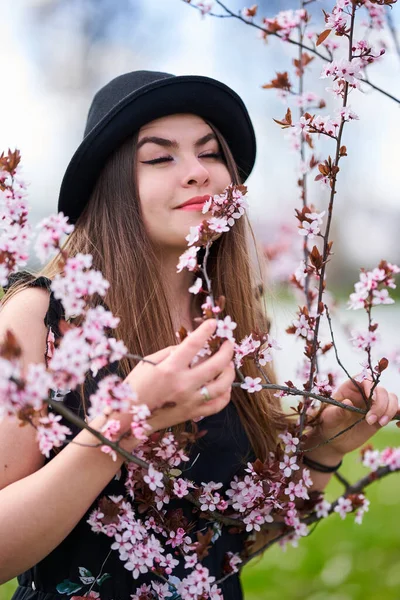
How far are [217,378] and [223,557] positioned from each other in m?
0.77

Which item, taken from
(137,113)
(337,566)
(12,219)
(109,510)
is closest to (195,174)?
(137,113)

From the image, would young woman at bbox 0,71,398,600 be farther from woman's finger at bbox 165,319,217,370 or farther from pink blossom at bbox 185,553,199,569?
woman's finger at bbox 165,319,217,370

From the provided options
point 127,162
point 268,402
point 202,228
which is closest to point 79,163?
point 127,162

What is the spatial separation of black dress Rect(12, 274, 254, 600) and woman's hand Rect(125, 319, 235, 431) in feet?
1.46

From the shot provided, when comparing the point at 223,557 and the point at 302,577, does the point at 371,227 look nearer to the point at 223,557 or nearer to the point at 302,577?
the point at 302,577

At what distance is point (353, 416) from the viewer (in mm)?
1751

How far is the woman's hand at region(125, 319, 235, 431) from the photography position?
1124mm

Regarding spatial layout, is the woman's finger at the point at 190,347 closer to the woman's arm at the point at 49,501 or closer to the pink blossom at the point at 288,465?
the woman's arm at the point at 49,501

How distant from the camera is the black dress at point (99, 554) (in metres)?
1.60

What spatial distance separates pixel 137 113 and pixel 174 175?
195mm

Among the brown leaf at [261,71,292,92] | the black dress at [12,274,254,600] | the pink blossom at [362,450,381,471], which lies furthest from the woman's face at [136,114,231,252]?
the pink blossom at [362,450,381,471]

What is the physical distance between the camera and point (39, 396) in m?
0.92

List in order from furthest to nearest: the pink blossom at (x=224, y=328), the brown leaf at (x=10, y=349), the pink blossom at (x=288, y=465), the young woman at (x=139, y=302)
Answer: the pink blossom at (x=288, y=465) < the young woman at (x=139, y=302) < the pink blossom at (x=224, y=328) < the brown leaf at (x=10, y=349)

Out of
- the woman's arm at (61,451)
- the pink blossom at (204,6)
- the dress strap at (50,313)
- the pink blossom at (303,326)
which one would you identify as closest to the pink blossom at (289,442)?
the pink blossom at (303,326)
